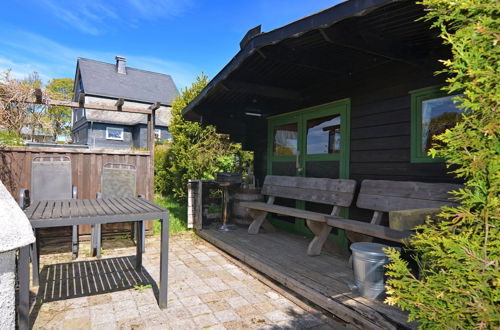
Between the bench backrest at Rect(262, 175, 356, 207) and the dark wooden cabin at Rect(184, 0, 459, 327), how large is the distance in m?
0.26

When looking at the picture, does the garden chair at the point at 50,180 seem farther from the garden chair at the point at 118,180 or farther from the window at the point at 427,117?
the window at the point at 427,117

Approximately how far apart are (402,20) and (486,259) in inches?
82.0

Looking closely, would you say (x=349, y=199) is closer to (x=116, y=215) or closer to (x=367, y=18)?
(x=367, y=18)

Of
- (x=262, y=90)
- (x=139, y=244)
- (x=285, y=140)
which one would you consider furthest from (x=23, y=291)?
(x=285, y=140)

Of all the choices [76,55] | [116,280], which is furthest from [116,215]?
[76,55]

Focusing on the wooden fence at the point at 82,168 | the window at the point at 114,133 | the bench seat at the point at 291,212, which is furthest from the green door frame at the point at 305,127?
the window at the point at 114,133

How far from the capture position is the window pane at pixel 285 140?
4903mm

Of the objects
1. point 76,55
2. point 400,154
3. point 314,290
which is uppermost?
point 76,55

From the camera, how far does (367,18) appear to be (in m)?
2.39

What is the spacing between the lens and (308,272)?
285 centimetres

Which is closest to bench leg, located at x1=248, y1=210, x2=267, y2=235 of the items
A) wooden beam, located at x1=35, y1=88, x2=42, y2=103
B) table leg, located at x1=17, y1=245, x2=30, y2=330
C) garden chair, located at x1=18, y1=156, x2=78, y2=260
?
garden chair, located at x1=18, y1=156, x2=78, y2=260

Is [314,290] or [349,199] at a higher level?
[349,199]

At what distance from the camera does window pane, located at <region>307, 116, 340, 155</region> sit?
13.4ft

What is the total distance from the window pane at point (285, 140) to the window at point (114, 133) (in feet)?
54.8
